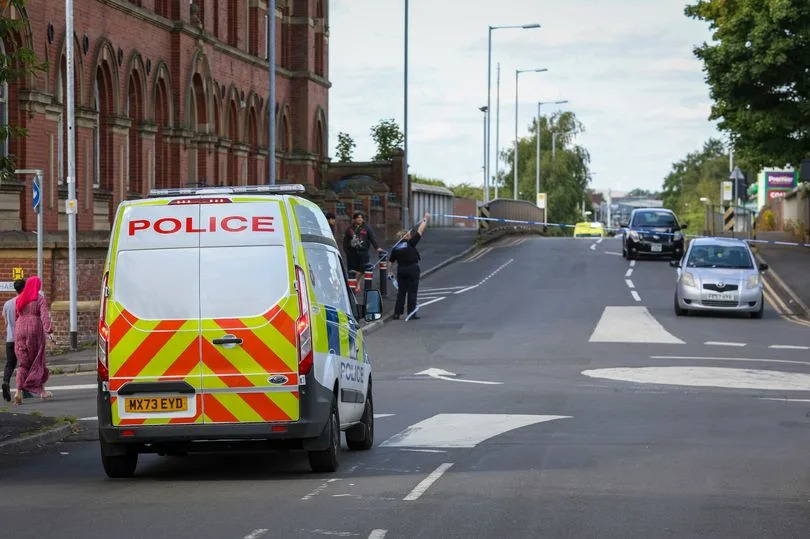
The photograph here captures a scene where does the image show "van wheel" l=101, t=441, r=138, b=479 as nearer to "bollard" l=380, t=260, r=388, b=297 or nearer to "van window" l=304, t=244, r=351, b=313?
"van window" l=304, t=244, r=351, b=313

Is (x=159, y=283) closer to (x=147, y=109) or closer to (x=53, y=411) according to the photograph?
(x=53, y=411)

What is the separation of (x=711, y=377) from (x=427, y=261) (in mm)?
29086

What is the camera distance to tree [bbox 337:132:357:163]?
69188 mm

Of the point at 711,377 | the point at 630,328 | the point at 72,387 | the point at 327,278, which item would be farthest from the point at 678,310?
the point at 327,278

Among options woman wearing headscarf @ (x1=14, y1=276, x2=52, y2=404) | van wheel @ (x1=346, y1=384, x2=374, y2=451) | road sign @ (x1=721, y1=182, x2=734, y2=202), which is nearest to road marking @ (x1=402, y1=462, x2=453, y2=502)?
van wheel @ (x1=346, y1=384, x2=374, y2=451)

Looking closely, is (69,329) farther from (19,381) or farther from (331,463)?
(331,463)

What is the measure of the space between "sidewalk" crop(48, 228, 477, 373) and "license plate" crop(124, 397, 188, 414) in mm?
13815

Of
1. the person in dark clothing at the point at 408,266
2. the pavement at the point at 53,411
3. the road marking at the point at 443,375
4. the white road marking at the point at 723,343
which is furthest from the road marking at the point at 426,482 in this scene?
the person in dark clothing at the point at 408,266

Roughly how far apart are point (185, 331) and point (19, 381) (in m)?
9.60

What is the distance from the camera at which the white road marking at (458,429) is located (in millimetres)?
14141

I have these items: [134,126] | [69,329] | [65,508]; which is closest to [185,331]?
[65,508]

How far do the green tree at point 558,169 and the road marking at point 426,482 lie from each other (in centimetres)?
11437

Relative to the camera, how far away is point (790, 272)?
4247cm

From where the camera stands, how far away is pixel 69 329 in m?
28.4
